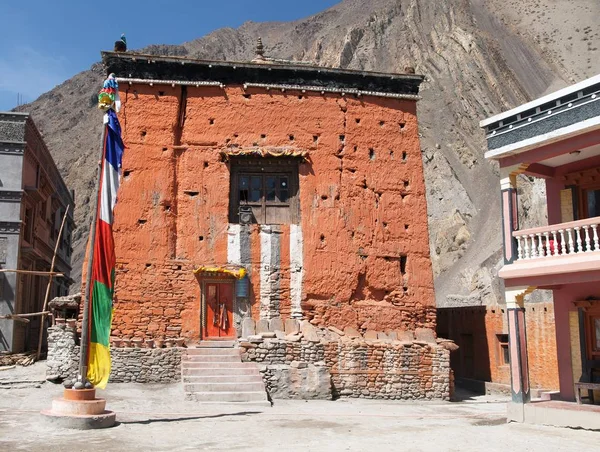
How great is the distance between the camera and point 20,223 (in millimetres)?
24750

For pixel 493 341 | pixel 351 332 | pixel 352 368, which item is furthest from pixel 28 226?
pixel 493 341

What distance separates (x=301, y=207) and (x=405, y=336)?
525cm

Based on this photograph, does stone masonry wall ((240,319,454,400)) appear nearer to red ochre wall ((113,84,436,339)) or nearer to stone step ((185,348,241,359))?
stone step ((185,348,241,359))

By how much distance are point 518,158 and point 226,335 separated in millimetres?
10005

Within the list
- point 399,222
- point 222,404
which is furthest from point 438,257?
point 222,404

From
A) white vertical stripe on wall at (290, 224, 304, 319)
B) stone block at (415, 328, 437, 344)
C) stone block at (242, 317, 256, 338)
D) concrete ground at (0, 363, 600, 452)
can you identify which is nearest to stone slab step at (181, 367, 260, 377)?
concrete ground at (0, 363, 600, 452)

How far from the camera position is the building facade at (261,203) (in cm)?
1969

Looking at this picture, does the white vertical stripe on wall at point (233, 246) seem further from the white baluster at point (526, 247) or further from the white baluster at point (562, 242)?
the white baluster at point (562, 242)

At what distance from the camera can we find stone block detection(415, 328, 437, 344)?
66.5 ft

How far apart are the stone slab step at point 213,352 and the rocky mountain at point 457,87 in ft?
63.0

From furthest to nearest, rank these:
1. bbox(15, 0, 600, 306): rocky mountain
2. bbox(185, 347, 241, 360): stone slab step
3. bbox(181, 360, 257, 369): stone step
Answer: bbox(15, 0, 600, 306): rocky mountain
bbox(185, 347, 241, 360): stone slab step
bbox(181, 360, 257, 369): stone step

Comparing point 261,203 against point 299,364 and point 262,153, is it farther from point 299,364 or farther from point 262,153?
point 299,364

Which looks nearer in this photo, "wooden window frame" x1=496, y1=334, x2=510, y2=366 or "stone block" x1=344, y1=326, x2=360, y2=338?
"stone block" x1=344, y1=326, x2=360, y2=338

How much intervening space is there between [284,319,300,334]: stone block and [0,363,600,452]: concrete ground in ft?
8.76
